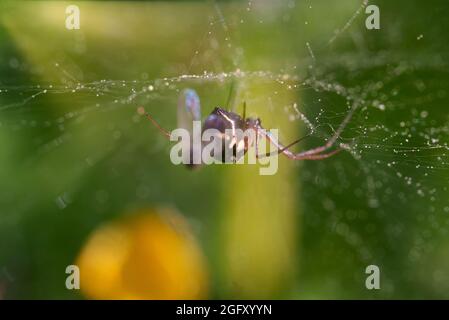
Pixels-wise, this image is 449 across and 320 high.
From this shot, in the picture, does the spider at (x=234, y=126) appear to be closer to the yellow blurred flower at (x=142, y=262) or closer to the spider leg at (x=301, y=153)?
the spider leg at (x=301, y=153)

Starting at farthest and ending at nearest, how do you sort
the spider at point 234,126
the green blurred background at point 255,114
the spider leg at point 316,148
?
the green blurred background at point 255,114 → the spider leg at point 316,148 → the spider at point 234,126

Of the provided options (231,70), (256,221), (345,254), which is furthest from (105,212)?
(345,254)

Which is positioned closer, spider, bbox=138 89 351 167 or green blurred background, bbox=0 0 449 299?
spider, bbox=138 89 351 167

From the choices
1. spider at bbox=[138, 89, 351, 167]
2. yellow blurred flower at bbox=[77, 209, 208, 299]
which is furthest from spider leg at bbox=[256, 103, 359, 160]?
yellow blurred flower at bbox=[77, 209, 208, 299]

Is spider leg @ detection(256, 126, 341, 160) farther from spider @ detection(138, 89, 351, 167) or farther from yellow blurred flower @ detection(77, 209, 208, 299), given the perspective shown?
yellow blurred flower @ detection(77, 209, 208, 299)

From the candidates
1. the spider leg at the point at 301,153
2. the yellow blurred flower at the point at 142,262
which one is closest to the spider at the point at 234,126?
the spider leg at the point at 301,153

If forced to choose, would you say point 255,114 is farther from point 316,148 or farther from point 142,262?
point 142,262

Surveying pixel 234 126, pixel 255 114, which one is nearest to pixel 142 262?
pixel 255 114
